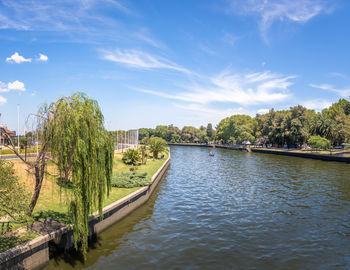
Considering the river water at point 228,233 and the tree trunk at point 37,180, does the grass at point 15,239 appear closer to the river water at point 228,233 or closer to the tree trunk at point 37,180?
the tree trunk at point 37,180

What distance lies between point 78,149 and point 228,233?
11.7 metres

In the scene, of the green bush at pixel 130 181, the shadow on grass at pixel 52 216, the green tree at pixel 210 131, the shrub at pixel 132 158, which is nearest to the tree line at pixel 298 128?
the green tree at pixel 210 131

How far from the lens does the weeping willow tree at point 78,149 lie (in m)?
11.4

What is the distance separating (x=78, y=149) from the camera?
11242 mm

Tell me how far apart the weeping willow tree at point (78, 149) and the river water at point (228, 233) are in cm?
292

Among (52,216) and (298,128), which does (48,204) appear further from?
(298,128)

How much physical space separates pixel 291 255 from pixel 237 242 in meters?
3.12

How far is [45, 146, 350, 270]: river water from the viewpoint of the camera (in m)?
13.0

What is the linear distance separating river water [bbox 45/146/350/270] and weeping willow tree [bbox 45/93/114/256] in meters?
2.92

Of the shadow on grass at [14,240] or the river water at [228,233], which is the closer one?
the shadow on grass at [14,240]

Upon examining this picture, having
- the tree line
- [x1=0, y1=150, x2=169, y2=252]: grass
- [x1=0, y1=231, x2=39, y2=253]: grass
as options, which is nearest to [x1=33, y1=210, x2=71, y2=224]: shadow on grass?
[x1=0, y1=150, x2=169, y2=252]: grass

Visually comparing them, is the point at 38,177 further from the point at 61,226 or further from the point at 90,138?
the point at 90,138

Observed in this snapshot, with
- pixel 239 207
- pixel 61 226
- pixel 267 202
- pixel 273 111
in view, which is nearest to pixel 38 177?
pixel 61 226

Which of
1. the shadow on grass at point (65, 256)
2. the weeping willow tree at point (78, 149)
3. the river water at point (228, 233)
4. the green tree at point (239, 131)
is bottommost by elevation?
the river water at point (228, 233)
